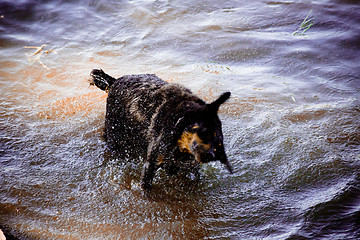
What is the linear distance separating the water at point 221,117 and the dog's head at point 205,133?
1.08m

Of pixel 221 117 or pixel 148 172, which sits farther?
pixel 221 117

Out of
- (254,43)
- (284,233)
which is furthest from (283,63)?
(284,233)

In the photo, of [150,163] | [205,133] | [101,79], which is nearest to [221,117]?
[101,79]

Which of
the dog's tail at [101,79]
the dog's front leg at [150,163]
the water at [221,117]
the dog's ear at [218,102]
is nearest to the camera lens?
the dog's ear at [218,102]

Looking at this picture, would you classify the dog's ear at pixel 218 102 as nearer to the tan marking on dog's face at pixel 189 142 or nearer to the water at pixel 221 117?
the tan marking on dog's face at pixel 189 142

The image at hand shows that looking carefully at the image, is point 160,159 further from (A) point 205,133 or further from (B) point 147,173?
(A) point 205,133

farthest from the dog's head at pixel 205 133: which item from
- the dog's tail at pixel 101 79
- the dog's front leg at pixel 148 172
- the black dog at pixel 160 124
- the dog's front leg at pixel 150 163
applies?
the dog's tail at pixel 101 79

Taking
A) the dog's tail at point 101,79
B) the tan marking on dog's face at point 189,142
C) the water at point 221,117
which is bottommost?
the water at point 221,117

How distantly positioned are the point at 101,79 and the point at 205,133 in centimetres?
234

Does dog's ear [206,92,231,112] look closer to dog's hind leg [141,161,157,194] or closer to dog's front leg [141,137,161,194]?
dog's front leg [141,137,161,194]

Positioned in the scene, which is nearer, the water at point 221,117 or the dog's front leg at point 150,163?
the dog's front leg at point 150,163

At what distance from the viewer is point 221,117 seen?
6.23m

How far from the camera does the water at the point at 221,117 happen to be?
4117mm

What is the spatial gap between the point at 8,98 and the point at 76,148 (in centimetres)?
241
